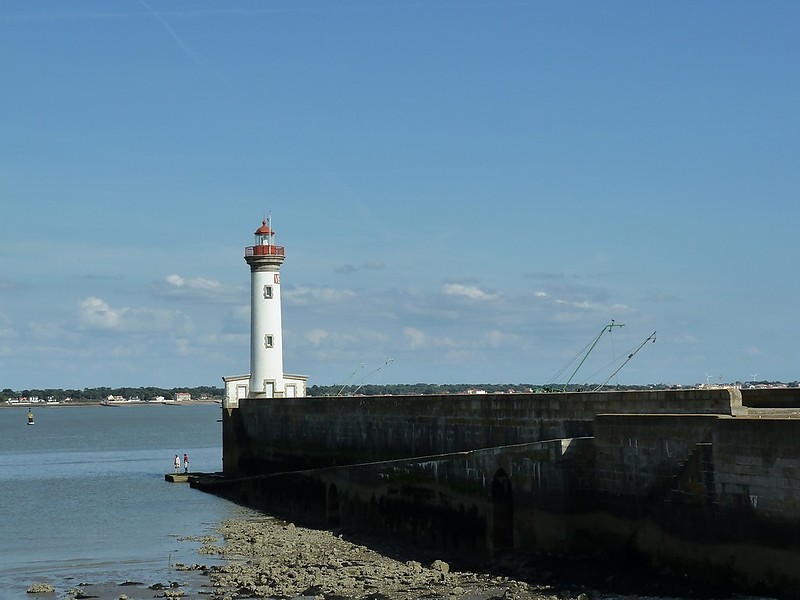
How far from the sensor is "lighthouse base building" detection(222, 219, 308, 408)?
47.2 meters

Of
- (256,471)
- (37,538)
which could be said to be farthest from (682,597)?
(256,471)

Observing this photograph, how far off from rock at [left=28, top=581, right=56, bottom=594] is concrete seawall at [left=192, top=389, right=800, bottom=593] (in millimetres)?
7984

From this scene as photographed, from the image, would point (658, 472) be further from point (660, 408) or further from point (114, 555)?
point (114, 555)

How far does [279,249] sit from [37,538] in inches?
684

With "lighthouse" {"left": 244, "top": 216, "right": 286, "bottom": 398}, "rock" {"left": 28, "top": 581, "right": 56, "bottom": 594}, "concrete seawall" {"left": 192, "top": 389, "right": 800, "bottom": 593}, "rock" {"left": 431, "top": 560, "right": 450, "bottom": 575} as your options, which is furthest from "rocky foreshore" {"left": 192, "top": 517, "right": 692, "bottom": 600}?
"lighthouse" {"left": 244, "top": 216, "right": 286, "bottom": 398}

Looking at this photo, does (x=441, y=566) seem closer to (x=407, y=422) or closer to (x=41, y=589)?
(x=41, y=589)

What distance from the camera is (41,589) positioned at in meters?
24.9

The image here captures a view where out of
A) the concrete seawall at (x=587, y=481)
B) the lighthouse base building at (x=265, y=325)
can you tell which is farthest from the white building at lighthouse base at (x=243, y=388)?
the concrete seawall at (x=587, y=481)

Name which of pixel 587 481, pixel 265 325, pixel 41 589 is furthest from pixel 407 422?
pixel 265 325

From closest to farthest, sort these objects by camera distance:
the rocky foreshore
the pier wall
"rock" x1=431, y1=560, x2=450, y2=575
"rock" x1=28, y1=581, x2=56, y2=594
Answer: the rocky foreshore
the pier wall
"rock" x1=431, y1=560, x2=450, y2=575
"rock" x1=28, y1=581, x2=56, y2=594

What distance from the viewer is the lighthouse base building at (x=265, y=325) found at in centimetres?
4722

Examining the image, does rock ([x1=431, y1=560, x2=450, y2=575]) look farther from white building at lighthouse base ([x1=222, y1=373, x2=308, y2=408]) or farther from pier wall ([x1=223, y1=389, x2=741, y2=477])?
white building at lighthouse base ([x1=222, y1=373, x2=308, y2=408])

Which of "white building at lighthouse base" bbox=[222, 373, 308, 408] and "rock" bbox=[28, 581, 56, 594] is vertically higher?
"white building at lighthouse base" bbox=[222, 373, 308, 408]

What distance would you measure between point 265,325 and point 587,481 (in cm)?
2732
